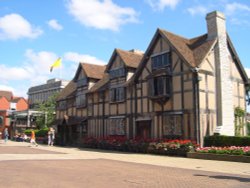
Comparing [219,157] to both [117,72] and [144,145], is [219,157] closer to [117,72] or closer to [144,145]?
[144,145]

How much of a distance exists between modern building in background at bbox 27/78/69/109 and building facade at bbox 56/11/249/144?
44.7 meters

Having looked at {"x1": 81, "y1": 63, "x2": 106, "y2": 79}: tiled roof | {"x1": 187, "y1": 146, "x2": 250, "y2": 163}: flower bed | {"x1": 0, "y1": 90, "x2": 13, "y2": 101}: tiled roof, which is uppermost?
{"x1": 0, "y1": 90, "x2": 13, "y2": 101}: tiled roof

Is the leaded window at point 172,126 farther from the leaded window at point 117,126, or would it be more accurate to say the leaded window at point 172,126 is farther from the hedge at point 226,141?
the leaded window at point 117,126

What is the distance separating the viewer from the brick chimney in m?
24.0

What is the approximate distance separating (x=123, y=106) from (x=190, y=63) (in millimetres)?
8064

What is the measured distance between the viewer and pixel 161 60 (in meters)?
25.8

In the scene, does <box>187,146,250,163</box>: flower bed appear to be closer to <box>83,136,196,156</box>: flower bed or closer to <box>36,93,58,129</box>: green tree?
<box>83,136,196,156</box>: flower bed

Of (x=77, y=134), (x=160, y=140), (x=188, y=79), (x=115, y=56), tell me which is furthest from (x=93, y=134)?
(x=188, y=79)

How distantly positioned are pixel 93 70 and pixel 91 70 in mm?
334

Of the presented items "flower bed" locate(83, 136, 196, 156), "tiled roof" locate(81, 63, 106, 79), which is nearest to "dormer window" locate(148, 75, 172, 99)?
"flower bed" locate(83, 136, 196, 156)

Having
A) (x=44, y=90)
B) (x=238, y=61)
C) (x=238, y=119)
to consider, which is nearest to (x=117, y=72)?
(x=238, y=61)

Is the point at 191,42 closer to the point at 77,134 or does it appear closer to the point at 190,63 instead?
the point at 190,63

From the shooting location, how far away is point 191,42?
2697 cm

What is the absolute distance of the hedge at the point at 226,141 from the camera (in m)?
20.6
